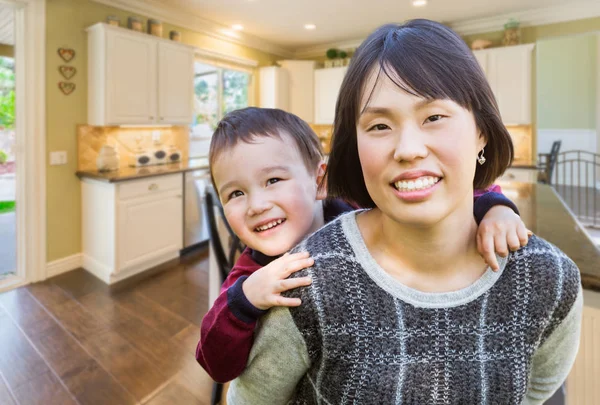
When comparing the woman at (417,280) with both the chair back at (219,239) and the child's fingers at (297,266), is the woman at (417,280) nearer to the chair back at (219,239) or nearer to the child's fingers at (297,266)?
A: the child's fingers at (297,266)

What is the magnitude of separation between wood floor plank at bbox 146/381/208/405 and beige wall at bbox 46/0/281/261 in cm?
234

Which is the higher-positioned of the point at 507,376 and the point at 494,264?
the point at 494,264

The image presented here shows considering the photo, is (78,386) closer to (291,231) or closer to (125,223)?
(125,223)

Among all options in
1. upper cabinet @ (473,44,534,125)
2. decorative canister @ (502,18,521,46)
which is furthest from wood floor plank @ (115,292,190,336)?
decorative canister @ (502,18,521,46)

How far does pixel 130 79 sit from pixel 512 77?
14.5 ft

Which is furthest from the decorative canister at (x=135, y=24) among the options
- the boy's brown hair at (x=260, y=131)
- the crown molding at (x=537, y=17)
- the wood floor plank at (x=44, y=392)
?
the boy's brown hair at (x=260, y=131)

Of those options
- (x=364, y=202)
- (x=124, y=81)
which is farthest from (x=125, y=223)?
(x=364, y=202)

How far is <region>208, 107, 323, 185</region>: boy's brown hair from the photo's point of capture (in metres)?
0.82

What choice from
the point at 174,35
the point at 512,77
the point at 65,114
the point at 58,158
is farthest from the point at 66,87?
the point at 512,77

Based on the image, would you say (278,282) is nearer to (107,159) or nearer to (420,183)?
(420,183)

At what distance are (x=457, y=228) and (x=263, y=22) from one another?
196 inches

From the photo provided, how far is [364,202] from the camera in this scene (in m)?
0.75

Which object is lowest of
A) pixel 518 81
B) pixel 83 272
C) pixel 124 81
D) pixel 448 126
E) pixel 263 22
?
pixel 83 272

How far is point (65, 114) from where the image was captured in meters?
3.54
